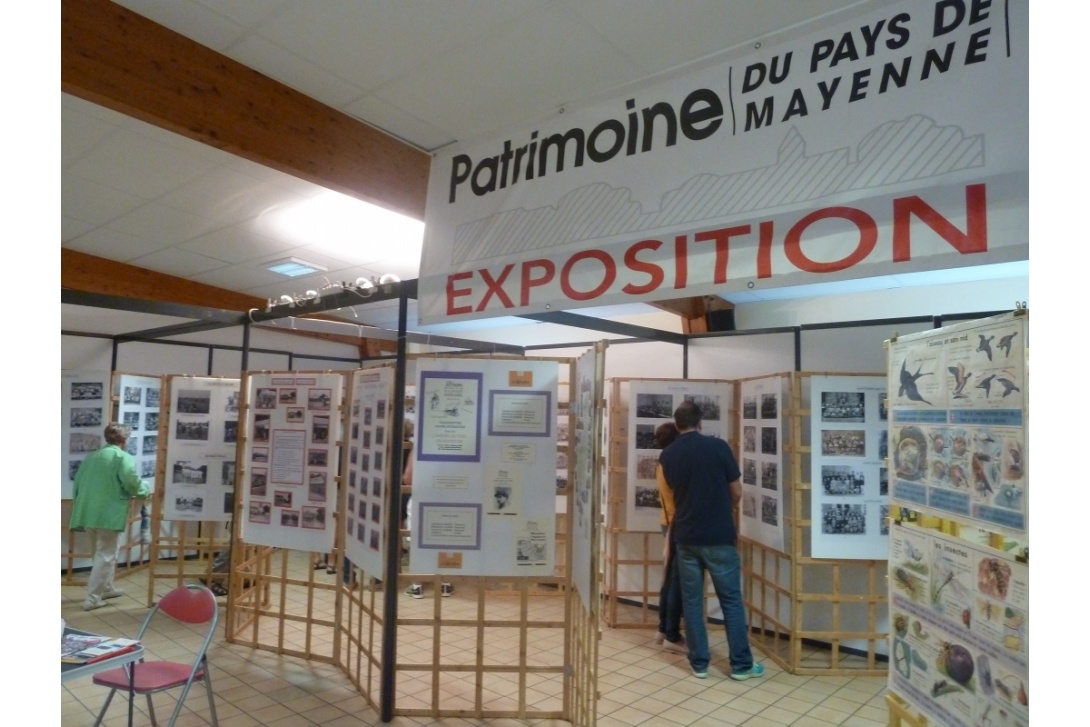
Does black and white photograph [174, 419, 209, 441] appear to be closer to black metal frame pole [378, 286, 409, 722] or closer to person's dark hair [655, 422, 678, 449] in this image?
black metal frame pole [378, 286, 409, 722]

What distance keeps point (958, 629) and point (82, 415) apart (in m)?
7.64

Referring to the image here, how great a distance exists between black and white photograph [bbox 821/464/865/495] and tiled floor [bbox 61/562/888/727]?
4.22 feet

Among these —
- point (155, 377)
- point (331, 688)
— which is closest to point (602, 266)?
point (331, 688)

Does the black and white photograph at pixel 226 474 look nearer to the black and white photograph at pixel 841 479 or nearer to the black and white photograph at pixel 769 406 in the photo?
the black and white photograph at pixel 769 406

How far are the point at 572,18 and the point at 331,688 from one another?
403 centimetres

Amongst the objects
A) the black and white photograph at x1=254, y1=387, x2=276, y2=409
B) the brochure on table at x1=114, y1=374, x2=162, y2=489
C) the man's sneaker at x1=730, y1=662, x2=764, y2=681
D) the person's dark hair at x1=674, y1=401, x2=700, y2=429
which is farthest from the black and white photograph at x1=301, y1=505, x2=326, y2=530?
the brochure on table at x1=114, y1=374, x2=162, y2=489

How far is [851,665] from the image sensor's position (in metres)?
4.72

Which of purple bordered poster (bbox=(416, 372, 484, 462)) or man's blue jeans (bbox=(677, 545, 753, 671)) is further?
man's blue jeans (bbox=(677, 545, 753, 671))

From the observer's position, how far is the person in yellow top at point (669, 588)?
495 centimetres

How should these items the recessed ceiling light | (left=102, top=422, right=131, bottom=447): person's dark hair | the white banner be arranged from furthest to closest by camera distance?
1. the recessed ceiling light
2. (left=102, top=422, right=131, bottom=447): person's dark hair
3. the white banner

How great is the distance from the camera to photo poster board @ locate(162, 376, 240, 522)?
5688 millimetres

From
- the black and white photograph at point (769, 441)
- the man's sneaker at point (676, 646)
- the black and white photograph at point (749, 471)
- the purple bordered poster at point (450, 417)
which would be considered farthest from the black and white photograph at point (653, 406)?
the purple bordered poster at point (450, 417)

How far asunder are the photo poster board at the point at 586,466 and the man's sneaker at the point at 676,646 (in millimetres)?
1799

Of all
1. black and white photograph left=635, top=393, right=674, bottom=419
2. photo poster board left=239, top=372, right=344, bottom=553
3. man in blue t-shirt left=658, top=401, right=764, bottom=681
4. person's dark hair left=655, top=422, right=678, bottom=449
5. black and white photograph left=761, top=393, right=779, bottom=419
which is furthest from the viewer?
black and white photograph left=635, top=393, right=674, bottom=419
